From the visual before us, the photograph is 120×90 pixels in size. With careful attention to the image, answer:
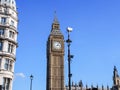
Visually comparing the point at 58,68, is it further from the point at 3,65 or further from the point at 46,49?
the point at 3,65

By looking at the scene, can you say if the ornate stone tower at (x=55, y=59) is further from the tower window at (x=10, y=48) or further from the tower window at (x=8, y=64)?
the tower window at (x=8, y=64)

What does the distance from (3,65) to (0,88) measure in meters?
3.73

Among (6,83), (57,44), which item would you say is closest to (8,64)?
(6,83)

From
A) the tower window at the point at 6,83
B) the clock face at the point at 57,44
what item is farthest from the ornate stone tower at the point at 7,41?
the clock face at the point at 57,44

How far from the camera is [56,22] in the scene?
166875 millimetres

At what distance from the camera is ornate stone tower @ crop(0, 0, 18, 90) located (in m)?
46.5

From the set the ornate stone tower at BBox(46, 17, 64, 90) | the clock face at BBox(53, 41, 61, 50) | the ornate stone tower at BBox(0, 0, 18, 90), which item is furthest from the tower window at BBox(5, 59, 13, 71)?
the clock face at BBox(53, 41, 61, 50)

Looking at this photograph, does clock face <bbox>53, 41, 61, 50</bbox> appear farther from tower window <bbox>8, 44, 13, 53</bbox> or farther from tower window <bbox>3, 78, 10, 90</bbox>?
tower window <bbox>3, 78, 10, 90</bbox>

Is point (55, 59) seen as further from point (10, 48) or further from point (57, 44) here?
point (10, 48)

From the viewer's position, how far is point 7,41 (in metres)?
48.3

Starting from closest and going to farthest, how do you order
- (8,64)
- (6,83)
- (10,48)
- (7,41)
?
(6,83)
(8,64)
(7,41)
(10,48)

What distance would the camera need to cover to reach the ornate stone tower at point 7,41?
4647 cm

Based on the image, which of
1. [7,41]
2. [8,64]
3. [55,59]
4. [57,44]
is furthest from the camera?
[55,59]

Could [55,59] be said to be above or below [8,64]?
above
